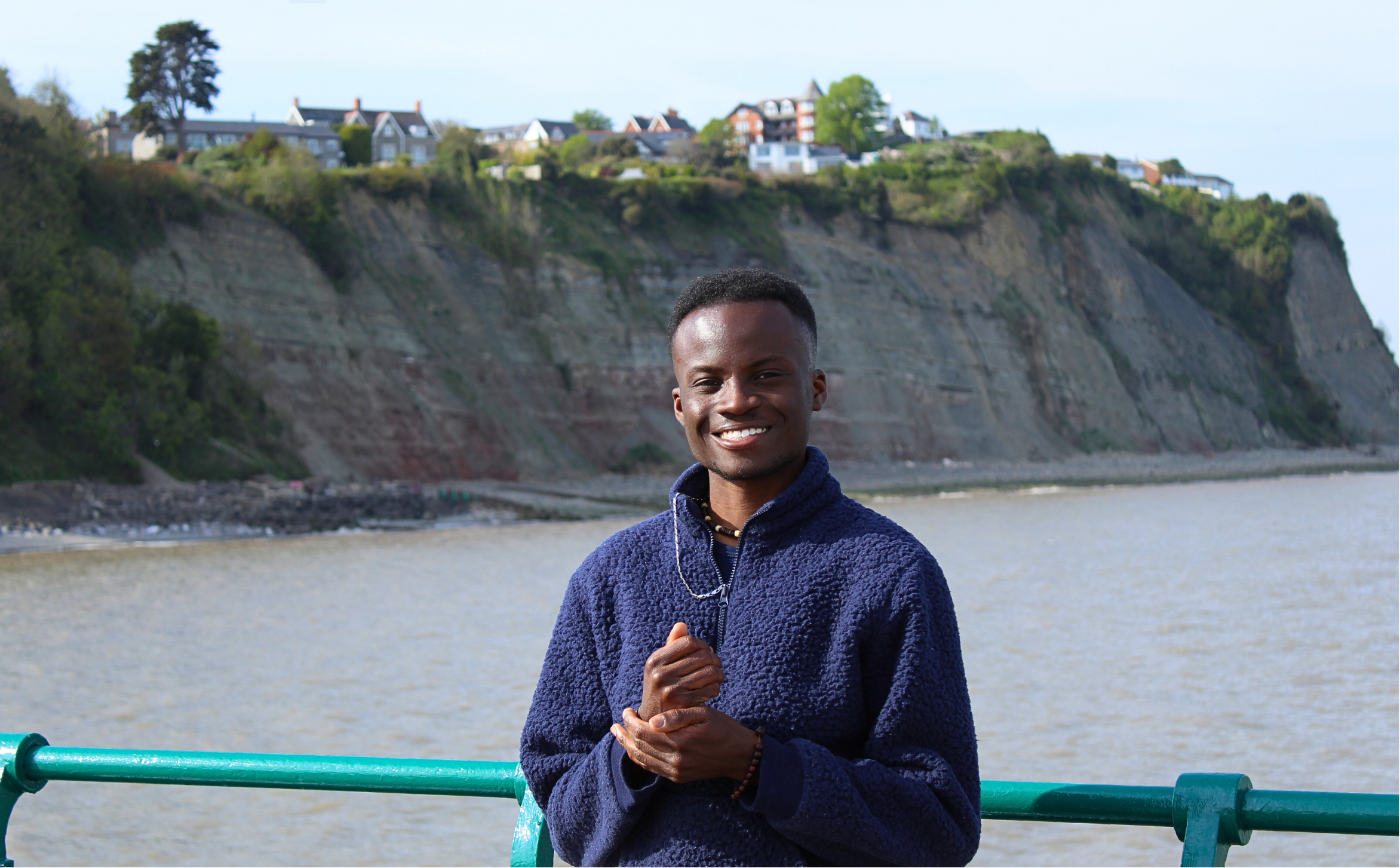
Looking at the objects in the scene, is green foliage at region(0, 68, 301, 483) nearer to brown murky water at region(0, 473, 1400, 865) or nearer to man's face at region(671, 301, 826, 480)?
brown murky water at region(0, 473, 1400, 865)

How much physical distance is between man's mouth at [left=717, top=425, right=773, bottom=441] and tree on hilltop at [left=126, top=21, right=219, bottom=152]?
58.3 metres

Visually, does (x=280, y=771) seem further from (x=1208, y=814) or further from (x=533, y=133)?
(x=533, y=133)

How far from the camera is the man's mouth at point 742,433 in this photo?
7.18 feet

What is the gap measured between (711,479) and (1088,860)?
7754mm

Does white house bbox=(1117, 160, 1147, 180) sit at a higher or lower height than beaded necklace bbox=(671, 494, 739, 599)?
higher

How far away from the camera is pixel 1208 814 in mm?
2086

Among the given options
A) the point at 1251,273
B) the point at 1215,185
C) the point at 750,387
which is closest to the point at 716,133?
the point at 1251,273

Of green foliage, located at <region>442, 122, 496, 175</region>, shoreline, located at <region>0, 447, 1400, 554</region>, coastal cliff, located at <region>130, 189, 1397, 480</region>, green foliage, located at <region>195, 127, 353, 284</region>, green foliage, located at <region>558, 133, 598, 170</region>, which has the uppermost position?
green foliage, located at <region>558, 133, 598, 170</region>

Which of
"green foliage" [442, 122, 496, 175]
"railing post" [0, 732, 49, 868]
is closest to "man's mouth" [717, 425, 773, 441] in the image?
"railing post" [0, 732, 49, 868]

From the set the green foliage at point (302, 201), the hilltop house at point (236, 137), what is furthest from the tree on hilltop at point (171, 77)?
the green foliage at point (302, 201)

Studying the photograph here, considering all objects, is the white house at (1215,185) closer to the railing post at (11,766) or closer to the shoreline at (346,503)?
the shoreline at (346,503)

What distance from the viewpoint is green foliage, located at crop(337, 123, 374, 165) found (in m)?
57.5

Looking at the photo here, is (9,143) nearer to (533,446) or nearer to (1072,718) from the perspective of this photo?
(533,446)

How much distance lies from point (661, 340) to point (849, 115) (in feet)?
173
